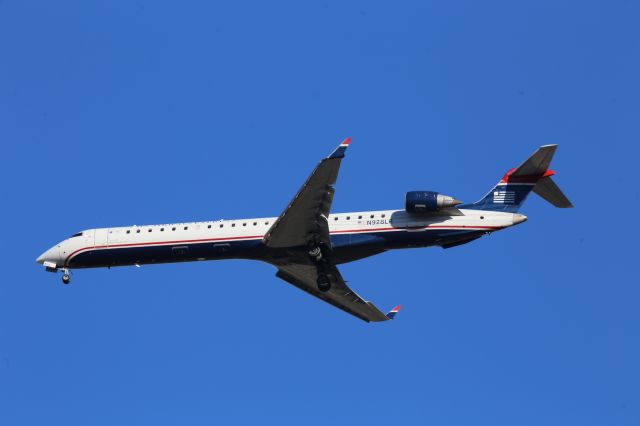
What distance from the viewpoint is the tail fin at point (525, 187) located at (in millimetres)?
43987

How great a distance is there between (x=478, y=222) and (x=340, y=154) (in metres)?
6.95

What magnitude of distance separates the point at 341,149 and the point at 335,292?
37.0ft

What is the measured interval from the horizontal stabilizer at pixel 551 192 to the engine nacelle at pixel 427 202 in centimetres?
332

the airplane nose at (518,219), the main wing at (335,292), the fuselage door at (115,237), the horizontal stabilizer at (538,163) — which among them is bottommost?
the airplane nose at (518,219)

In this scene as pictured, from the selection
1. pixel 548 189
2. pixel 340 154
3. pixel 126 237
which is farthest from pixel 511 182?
pixel 126 237

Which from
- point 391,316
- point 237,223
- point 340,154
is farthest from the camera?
point 391,316

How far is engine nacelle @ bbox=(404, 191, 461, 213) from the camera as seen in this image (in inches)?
1742

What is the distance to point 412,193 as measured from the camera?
44.8m

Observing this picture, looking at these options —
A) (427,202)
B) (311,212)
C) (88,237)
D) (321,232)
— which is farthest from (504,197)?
(88,237)

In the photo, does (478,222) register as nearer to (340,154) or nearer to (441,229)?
(441,229)

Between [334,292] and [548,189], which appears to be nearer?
[548,189]

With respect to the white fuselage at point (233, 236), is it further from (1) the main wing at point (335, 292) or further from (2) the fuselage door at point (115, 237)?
(1) the main wing at point (335, 292)

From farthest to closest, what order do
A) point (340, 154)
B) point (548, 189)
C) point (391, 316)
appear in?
point (391, 316)
point (548, 189)
point (340, 154)

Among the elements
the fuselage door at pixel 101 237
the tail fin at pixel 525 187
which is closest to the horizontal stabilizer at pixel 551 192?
the tail fin at pixel 525 187
